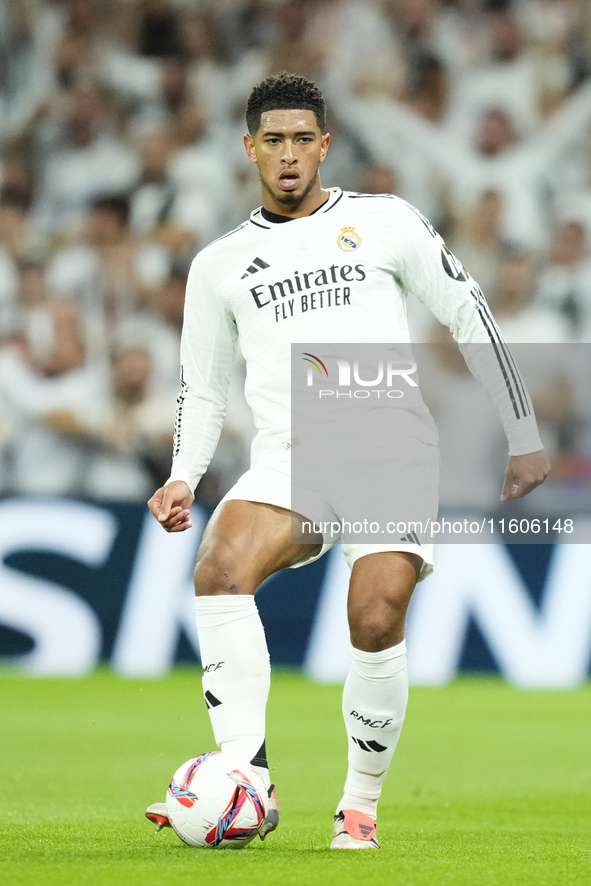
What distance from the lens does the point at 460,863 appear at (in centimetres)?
336

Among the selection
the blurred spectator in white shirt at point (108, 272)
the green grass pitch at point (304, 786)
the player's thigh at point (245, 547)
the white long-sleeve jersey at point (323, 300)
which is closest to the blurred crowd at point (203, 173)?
the blurred spectator in white shirt at point (108, 272)

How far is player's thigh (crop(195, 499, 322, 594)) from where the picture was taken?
147 inches

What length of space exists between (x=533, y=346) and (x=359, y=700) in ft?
19.1

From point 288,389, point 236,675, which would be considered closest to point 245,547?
point 236,675

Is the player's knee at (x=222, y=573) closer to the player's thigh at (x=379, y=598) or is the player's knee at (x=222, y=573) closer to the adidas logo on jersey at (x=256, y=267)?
the player's thigh at (x=379, y=598)

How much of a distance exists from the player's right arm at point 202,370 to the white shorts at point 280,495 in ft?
0.76

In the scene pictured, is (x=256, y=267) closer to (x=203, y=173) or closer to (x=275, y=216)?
(x=275, y=216)

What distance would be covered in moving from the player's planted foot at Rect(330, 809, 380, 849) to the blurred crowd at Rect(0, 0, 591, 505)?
17.7ft

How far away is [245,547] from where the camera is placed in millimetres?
3738

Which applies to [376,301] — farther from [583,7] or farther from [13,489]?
[583,7]

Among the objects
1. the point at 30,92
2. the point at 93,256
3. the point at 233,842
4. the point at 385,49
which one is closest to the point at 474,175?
the point at 385,49

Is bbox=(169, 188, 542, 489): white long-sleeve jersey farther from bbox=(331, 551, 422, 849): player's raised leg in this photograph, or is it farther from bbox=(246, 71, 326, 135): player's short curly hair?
bbox=(331, 551, 422, 849): player's raised leg

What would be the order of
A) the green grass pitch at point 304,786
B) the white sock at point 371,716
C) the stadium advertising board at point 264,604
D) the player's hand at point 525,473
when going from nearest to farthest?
the green grass pitch at point 304,786 → the white sock at point 371,716 → the player's hand at point 525,473 → the stadium advertising board at point 264,604

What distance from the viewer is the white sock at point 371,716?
3.78m
